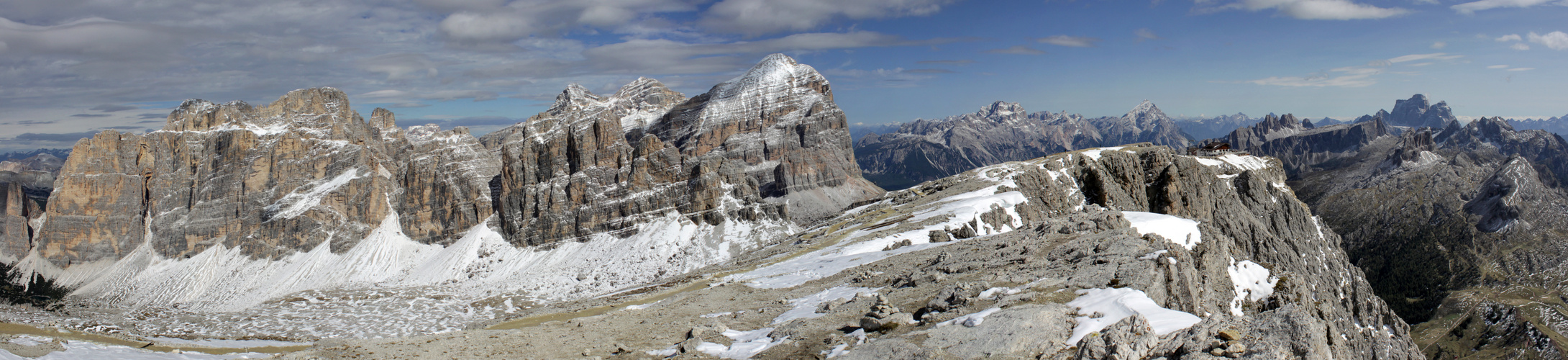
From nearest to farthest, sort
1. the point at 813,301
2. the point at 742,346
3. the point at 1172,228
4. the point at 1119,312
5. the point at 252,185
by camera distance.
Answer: the point at 1119,312 < the point at 742,346 < the point at 813,301 < the point at 1172,228 < the point at 252,185

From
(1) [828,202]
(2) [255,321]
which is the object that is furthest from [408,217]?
(1) [828,202]

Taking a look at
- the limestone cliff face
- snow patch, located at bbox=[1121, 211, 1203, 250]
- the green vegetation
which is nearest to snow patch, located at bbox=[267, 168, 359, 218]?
the limestone cliff face

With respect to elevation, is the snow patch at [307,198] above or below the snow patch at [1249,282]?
above

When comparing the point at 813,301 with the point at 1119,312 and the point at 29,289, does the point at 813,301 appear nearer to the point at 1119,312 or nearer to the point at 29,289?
the point at 1119,312

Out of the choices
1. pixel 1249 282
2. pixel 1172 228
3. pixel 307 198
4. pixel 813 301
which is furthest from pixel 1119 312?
pixel 307 198

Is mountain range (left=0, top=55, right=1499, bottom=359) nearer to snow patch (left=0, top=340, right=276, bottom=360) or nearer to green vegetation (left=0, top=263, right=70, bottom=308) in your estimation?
green vegetation (left=0, top=263, right=70, bottom=308)

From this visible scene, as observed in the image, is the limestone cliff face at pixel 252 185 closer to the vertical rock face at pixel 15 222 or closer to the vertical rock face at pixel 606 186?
the vertical rock face at pixel 15 222

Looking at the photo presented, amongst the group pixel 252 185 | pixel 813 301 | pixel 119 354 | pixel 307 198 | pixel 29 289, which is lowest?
pixel 29 289

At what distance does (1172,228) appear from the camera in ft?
141

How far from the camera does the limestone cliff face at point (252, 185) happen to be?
138 metres

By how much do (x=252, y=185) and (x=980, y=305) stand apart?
17002 cm

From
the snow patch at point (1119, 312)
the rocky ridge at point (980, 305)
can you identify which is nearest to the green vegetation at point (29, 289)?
the rocky ridge at point (980, 305)

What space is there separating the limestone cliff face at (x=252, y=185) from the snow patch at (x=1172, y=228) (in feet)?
392

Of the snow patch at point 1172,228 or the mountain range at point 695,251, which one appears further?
the snow patch at point 1172,228
